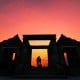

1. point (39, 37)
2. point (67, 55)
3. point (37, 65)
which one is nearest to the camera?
point (39, 37)

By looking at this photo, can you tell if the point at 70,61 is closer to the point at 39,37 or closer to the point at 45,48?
the point at 45,48

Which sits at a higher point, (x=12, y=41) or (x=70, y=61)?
(x=12, y=41)

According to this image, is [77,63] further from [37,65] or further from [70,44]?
[37,65]

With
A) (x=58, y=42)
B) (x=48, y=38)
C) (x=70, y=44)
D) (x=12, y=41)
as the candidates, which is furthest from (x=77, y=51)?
(x=12, y=41)

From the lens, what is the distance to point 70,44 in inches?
947

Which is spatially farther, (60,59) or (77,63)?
(77,63)

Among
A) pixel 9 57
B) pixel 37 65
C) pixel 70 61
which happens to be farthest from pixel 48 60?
pixel 9 57

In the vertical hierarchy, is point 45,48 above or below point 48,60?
above

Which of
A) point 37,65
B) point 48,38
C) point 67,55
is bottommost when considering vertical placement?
point 37,65

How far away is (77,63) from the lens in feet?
81.3

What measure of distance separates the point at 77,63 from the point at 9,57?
450 inches

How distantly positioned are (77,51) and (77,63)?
1.94 m

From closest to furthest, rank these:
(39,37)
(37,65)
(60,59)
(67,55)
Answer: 1. (60,59)
2. (39,37)
3. (37,65)
4. (67,55)

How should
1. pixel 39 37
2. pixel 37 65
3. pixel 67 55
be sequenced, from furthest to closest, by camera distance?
1. pixel 67 55
2. pixel 37 65
3. pixel 39 37
